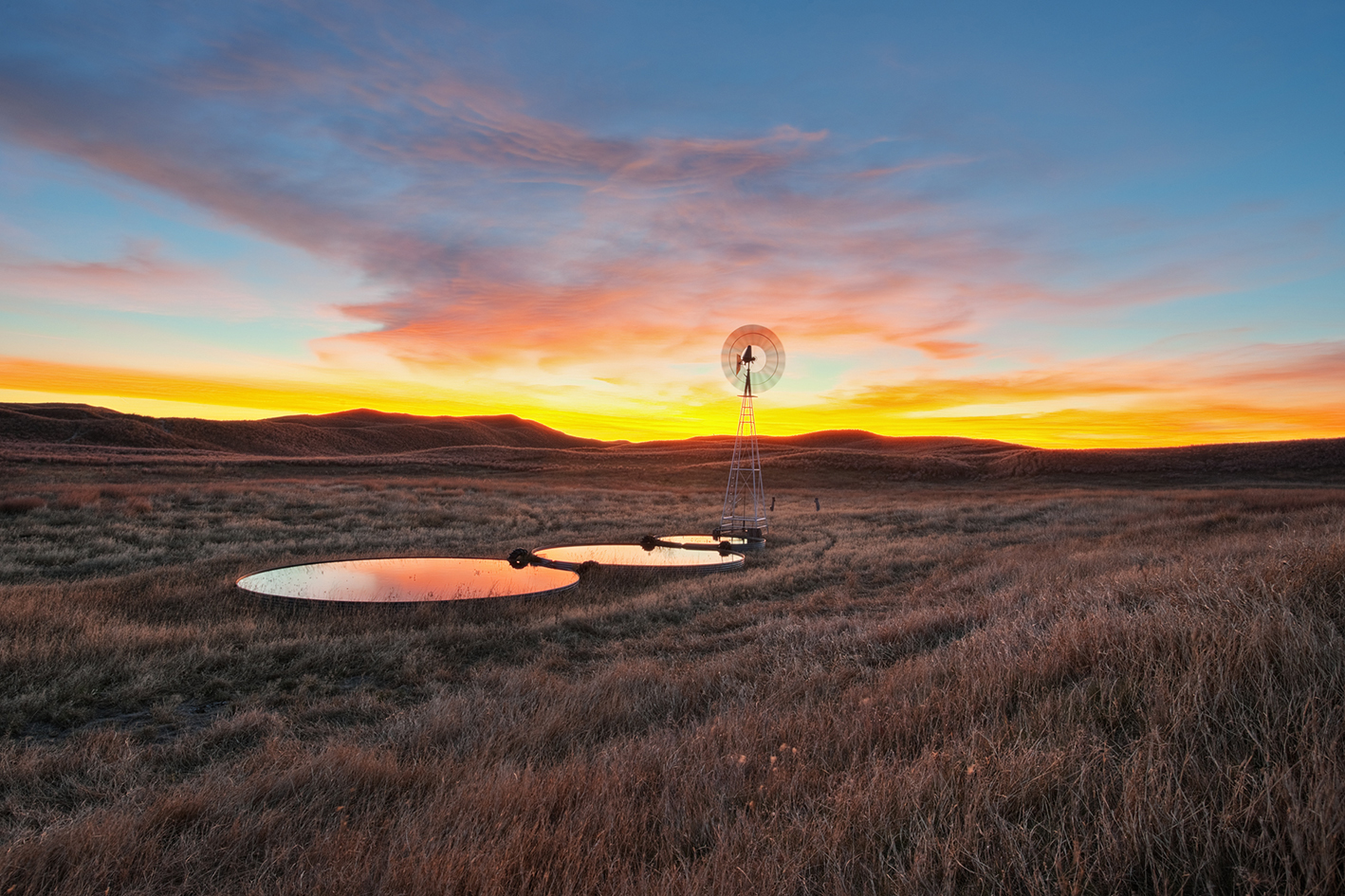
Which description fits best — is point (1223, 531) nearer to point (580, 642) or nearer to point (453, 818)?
point (580, 642)

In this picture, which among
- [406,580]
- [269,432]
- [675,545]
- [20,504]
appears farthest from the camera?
[269,432]

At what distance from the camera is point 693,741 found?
4762 mm

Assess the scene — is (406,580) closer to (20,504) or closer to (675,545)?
(675,545)

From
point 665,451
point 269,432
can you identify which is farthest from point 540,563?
point 269,432

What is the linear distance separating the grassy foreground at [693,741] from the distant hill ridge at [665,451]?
4927 centimetres

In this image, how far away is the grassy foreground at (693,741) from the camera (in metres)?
2.94

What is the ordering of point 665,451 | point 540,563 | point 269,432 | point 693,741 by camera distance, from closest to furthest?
point 693,741 < point 540,563 < point 665,451 < point 269,432

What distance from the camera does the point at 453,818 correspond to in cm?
377

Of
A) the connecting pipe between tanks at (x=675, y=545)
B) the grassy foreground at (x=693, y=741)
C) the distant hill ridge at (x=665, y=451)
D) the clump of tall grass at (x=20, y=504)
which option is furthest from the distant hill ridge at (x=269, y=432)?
the grassy foreground at (x=693, y=741)

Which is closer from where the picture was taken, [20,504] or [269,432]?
[20,504]

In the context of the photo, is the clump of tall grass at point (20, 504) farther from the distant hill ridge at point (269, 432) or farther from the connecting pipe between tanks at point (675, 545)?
the distant hill ridge at point (269, 432)

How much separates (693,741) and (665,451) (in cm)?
7876

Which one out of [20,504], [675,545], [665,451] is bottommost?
[675,545]

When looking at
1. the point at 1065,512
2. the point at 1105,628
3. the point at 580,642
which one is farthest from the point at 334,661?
the point at 1065,512
